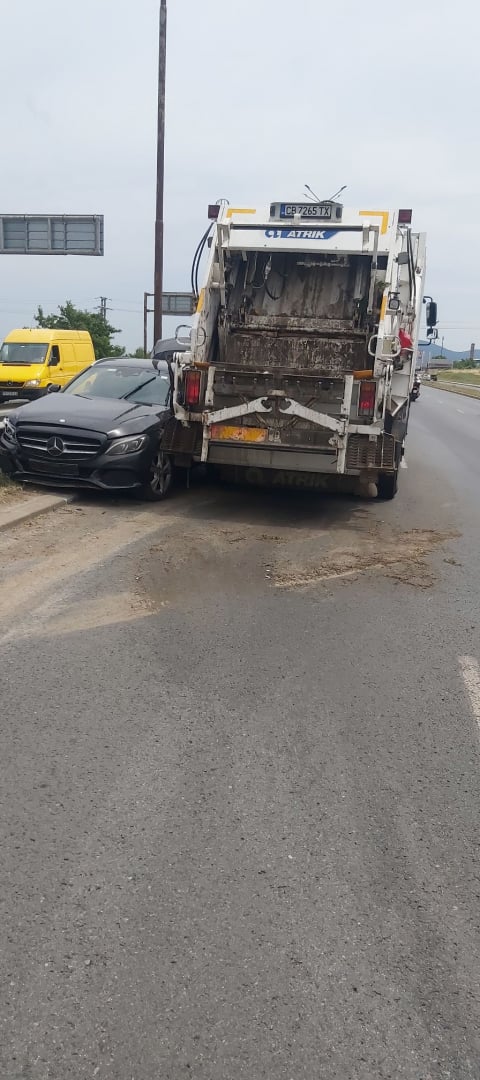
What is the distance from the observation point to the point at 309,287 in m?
9.98

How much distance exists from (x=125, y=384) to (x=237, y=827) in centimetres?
810

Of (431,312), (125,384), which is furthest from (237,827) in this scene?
(431,312)

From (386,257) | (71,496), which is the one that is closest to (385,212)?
(386,257)

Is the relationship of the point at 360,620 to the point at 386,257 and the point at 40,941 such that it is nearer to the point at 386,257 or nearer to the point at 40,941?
the point at 40,941

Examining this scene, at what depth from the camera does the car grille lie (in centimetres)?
881

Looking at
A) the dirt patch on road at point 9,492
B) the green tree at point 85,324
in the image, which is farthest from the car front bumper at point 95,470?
the green tree at point 85,324

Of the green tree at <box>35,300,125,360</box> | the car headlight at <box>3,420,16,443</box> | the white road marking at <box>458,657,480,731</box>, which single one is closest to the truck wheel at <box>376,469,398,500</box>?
the car headlight at <box>3,420,16,443</box>

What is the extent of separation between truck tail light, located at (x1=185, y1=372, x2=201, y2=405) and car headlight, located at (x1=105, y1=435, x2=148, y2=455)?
66 centimetres

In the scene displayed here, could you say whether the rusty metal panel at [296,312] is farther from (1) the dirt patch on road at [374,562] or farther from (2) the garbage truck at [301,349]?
(1) the dirt patch on road at [374,562]

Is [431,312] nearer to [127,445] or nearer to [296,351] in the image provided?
[296,351]

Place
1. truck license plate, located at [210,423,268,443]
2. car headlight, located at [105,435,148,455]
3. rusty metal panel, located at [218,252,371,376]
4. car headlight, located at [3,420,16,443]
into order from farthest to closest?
1. rusty metal panel, located at [218,252,371,376]
2. car headlight, located at [3,420,16,443]
3. car headlight, located at [105,435,148,455]
4. truck license plate, located at [210,423,268,443]

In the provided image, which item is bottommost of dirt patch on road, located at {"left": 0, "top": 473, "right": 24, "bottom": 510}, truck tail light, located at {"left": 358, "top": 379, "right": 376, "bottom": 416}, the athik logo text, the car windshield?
dirt patch on road, located at {"left": 0, "top": 473, "right": 24, "bottom": 510}

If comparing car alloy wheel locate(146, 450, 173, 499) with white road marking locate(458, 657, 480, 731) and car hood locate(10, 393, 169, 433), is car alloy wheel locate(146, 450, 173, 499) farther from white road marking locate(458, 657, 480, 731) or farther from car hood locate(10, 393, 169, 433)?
white road marking locate(458, 657, 480, 731)

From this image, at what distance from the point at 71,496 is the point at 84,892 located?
6714 millimetres
